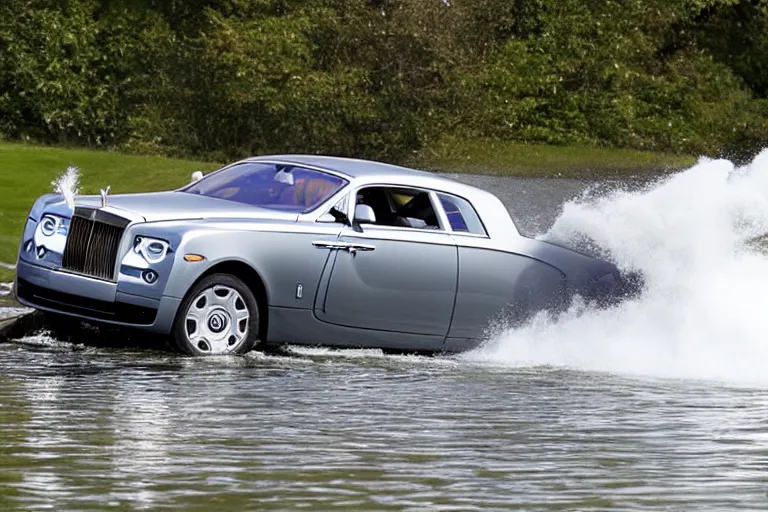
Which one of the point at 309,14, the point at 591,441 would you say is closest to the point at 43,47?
the point at 309,14

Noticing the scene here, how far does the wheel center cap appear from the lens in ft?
41.9

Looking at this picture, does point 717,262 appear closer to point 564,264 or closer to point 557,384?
point 564,264

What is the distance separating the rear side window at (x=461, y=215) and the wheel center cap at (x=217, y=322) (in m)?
1.96

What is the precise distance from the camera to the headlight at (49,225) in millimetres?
13016

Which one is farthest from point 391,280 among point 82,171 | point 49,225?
point 82,171

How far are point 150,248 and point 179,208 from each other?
19.7 inches

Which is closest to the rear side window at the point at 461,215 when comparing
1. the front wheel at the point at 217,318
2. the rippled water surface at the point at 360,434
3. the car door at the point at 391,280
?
the car door at the point at 391,280

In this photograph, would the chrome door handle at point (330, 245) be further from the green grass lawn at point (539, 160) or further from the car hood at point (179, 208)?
the green grass lawn at point (539, 160)

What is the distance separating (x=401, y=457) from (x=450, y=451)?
1.19 feet

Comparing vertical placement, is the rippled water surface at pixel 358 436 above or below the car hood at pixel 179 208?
below

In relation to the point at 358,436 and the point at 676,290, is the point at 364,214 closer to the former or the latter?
the point at 676,290

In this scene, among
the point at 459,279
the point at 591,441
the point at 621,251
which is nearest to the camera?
the point at 591,441

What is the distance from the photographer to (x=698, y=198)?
15.7 m

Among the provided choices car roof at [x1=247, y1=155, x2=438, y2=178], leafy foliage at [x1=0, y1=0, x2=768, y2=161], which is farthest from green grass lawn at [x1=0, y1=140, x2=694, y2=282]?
car roof at [x1=247, y1=155, x2=438, y2=178]
